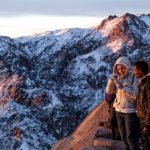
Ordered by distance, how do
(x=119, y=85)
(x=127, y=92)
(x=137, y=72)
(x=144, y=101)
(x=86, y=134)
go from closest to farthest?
(x=144, y=101)
(x=137, y=72)
(x=127, y=92)
(x=119, y=85)
(x=86, y=134)

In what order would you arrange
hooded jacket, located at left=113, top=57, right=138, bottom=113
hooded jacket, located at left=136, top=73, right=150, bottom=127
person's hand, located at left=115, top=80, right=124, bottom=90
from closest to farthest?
hooded jacket, located at left=136, top=73, right=150, bottom=127 < hooded jacket, located at left=113, top=57, right=138, bottom=113 < person's hand, located at left=115, top=80, right=124, bottom=90

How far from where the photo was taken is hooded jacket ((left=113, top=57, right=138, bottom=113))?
1288 cm

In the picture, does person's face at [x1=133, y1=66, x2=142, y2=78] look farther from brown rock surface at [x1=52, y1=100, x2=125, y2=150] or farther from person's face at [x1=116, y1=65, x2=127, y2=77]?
brown rock surface at [x1=52, y1=100, x2=125, y2=150]

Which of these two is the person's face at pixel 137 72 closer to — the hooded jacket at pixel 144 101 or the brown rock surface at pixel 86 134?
the hooded jacket at pixel 144 101

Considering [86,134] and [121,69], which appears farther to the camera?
[86,134]

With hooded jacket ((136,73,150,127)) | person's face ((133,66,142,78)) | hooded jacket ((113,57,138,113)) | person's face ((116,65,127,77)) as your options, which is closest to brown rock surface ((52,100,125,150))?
hooded jacket ((113,57,138,113))

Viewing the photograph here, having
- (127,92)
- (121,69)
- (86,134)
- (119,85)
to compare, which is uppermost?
(121,69)

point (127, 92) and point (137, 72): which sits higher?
point (137, 72)

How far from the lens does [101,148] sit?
47.9 feet

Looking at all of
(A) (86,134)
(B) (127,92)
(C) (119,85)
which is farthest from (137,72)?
(A) (86,134)

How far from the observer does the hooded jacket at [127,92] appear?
12883mm

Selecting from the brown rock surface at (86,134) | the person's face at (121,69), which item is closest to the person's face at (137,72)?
the person's face at (121,69)

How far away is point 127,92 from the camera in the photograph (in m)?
12.9

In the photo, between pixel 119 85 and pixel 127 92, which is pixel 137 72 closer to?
pixel 127 92
